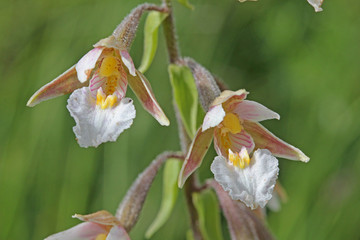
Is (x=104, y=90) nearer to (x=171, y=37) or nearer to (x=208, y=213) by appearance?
(x=171, y=37)

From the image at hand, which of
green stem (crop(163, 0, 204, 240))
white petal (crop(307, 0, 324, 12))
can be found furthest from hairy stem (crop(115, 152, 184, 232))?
white petal (crop(307, 0, 324, 12))

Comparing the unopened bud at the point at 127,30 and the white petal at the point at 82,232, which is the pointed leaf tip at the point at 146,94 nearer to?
the unopened bud at the point at 127,30

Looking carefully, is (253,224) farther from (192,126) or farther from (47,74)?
(47,74)

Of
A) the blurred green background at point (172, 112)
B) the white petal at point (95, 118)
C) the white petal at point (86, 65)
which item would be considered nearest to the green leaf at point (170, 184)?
the white petal at point (95, 118)

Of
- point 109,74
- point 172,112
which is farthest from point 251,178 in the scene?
point 172,112

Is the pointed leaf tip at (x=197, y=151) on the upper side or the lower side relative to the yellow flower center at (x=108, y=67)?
lower

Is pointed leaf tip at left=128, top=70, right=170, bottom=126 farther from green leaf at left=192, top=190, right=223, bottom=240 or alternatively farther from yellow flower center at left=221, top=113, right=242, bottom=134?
green leaf at left=192, top=190, right=223, bottom=240
